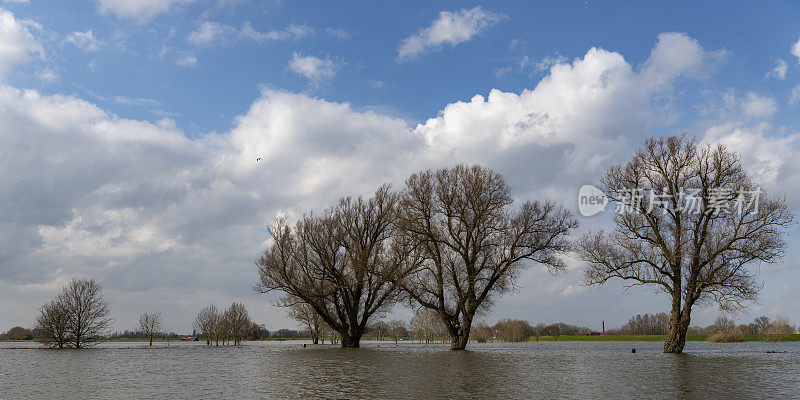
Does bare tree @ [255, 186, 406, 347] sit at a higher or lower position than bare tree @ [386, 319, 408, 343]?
higher

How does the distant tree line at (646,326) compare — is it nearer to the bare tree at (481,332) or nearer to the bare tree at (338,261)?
the bare tree at (481,332)

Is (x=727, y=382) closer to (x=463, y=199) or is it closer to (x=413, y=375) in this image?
(x=413, y=375)

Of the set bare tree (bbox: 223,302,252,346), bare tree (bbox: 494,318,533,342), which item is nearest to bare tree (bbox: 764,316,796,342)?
bare tree (bbox: 494,318,533,342)

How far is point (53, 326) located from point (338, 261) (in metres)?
36.9

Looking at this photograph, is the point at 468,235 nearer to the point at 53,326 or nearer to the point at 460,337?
the point at 460,337

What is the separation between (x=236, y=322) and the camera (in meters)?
86.8

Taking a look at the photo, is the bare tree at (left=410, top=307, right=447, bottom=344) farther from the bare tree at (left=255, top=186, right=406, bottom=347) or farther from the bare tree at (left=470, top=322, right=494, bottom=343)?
the bare tree at (left=255, top=186, right=406, bottom=347)

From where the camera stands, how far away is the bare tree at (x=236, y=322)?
85875 mm

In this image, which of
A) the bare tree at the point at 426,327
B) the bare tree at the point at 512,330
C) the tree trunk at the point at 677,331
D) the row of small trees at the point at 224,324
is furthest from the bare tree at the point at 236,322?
the tree trunk at the point at 677,331

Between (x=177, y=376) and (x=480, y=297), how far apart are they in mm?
25971

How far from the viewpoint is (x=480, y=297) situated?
4188 centimetres

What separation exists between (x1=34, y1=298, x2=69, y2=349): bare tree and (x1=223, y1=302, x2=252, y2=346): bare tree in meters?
27.8

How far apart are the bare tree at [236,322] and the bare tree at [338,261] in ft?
129

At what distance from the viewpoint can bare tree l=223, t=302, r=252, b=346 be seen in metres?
85.9
